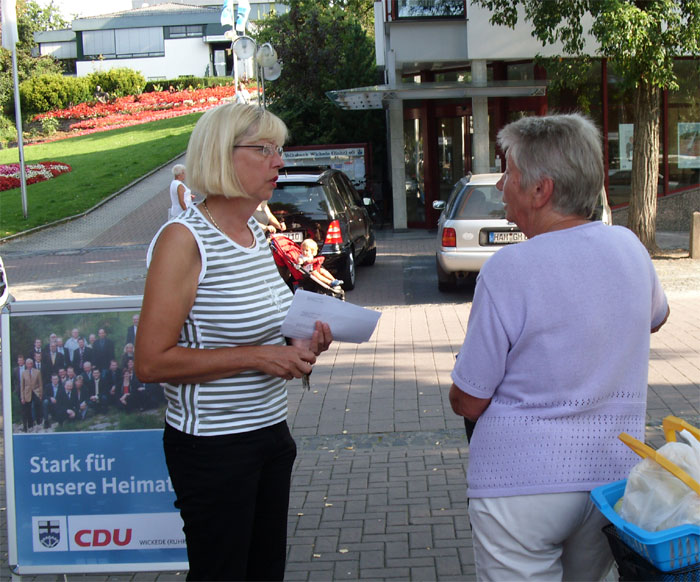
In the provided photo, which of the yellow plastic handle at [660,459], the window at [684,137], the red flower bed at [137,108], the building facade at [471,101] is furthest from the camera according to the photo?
the red flower bed at [137,108]

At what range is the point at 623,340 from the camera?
2.19 metres

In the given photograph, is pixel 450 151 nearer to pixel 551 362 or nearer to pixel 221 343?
pixel 221 343

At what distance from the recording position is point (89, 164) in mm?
31609

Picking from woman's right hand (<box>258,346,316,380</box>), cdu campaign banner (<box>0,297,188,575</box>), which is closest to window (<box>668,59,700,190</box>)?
cdu campaign banner (<box>0,297,188,575</box>)

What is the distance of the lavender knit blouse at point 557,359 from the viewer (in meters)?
2.13

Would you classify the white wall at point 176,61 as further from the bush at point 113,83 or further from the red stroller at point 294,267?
the red stroller at point 294,267

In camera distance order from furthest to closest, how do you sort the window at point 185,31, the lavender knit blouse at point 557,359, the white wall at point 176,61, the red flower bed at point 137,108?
1. the window at point 185,31
2. the white wall at point 176,61
3. the red flower bed at point 137,108
4. the lavender knit blouse at point 557,359

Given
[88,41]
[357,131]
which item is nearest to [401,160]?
[357,131]

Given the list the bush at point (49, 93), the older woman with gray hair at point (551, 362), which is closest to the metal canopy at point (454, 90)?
the older woman with gray hair at point (551, 362)

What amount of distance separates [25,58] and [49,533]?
55459 mm

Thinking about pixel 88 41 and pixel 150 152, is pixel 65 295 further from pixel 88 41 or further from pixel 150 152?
pixel 88 41

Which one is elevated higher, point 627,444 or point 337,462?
point 627,444

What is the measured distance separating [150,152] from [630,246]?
32.6 meters

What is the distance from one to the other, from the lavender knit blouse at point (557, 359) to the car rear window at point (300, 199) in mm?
10129
